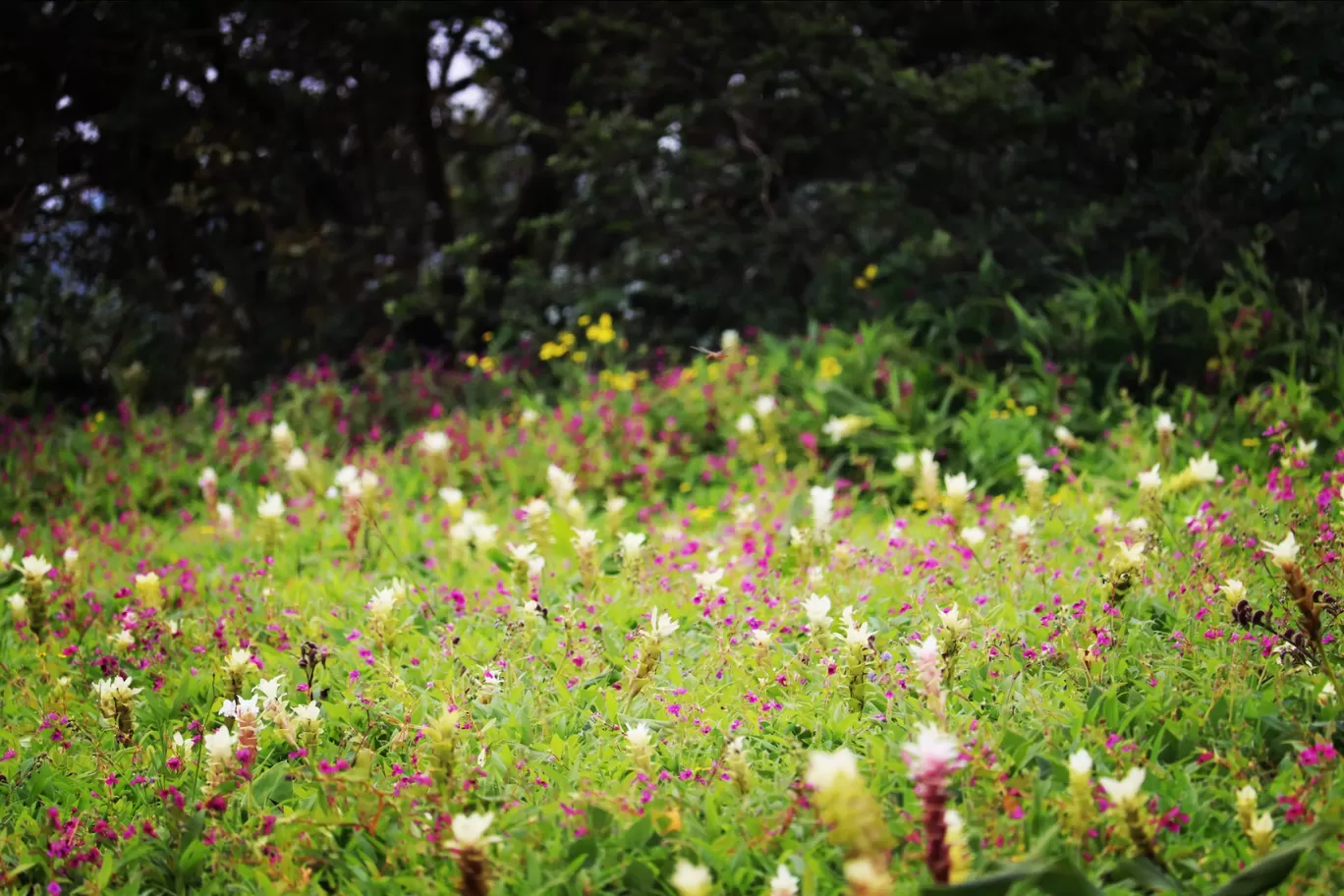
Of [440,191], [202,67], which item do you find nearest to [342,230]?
[440,191]

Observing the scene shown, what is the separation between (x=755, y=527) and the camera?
3.98 m

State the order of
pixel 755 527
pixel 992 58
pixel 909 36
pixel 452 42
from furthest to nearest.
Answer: pixel 452 42
pixel 909 36
pixel 992 58
pixel 755 527

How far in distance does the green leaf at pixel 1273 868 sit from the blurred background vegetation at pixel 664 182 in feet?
10.5

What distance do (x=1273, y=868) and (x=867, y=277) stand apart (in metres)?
4.73

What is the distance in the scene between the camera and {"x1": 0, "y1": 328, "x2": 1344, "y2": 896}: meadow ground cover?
2.02m

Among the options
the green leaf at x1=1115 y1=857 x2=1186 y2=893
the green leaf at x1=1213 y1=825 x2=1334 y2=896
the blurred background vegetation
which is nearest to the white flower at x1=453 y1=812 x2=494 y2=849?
the green leaf at x1=1115 y1=857 x2=1186 y2=893

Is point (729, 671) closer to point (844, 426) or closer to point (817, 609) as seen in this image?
point (817, 609)

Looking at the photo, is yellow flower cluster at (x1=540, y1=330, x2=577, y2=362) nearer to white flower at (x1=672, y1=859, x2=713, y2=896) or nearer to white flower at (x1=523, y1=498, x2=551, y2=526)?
white flower at (x1=523, y1=498, x2=551, y2=526)

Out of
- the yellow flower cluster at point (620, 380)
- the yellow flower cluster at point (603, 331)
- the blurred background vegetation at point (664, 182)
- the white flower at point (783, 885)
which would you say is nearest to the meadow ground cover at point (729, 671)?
the white flower at point (783, 885)

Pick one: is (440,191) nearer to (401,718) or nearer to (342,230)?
(342,230)

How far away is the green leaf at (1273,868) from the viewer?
1.82 m

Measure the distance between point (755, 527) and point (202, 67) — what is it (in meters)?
5.33

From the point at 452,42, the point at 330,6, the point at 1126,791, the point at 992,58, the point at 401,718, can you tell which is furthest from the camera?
the point at 452,42

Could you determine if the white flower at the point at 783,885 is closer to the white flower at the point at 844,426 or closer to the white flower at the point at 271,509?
the white flower at the point at 271,509
